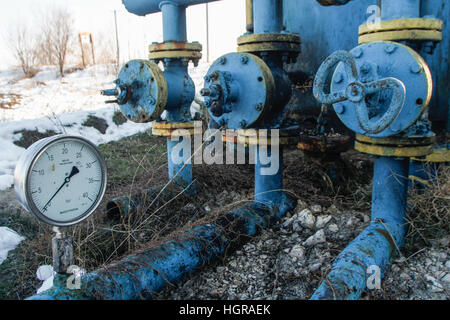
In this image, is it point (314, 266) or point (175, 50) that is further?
point (175, 50)

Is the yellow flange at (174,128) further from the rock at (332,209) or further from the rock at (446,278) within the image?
the rock at (446,278)

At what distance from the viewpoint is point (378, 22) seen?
1.49 m

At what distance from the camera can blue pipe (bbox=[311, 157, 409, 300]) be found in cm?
118

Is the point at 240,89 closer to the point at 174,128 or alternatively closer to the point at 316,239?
the point at 174,128

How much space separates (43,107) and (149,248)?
4866mm

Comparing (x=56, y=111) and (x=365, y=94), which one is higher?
(x=365, y=94)

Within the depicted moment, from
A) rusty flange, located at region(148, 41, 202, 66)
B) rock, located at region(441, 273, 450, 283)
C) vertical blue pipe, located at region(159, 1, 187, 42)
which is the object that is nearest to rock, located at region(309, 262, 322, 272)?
rock, located at region(441, 273, 450, 283)

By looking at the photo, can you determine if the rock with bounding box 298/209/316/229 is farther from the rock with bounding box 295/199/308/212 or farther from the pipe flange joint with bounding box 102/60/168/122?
the pipe flange joint with bounding box 102/60/168/122

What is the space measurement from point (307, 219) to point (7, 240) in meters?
1.56

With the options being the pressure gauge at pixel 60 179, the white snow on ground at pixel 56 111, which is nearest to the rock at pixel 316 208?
the pressure gauge at pixel 60 179

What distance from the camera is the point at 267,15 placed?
1880 mm

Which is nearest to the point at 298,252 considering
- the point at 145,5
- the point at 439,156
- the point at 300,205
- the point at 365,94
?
the point at 300,205

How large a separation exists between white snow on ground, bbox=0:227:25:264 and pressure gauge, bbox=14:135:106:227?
0.95 m
